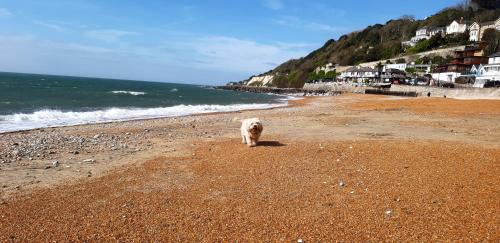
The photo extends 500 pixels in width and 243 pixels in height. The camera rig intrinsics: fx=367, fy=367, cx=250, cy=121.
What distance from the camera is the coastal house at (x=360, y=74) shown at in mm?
86537

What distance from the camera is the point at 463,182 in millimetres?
7125

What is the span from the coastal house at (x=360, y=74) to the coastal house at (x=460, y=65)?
13669 millimetres

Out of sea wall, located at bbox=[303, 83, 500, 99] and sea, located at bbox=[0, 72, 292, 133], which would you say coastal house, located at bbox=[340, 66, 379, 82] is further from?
sea, located at bbox=[0, 72, 292, 133]

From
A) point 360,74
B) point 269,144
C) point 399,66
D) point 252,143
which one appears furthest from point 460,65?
point 252,143

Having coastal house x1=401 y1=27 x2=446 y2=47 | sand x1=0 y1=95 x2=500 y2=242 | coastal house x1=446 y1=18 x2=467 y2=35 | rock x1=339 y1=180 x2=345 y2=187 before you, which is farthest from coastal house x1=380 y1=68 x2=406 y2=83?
rock x1=339 y1=180 x2=345 y2=187

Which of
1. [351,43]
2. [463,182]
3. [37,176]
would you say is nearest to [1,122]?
[37,176]

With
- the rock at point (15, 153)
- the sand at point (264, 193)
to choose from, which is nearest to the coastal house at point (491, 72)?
the sand at point (264, 193)

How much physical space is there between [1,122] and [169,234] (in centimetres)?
2071

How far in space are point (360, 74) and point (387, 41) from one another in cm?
4697

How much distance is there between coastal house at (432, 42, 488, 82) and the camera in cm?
7050

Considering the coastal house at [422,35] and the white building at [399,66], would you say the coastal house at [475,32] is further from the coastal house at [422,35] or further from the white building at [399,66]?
the white building at [399,66]

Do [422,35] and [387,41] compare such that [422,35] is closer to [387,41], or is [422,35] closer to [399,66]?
[387,41]

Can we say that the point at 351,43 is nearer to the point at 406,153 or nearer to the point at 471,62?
the point at 471,62

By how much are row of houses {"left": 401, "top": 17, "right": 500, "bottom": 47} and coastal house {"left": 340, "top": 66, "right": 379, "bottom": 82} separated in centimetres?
2978
